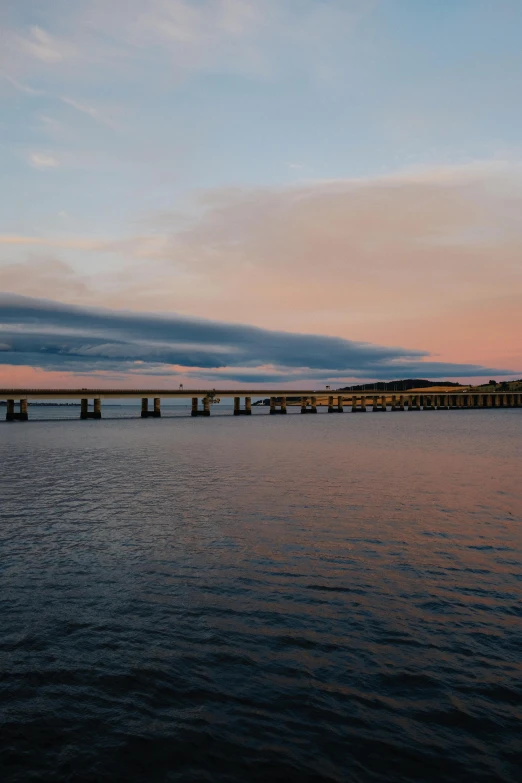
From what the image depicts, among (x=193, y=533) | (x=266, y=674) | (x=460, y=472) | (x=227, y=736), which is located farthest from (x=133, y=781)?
(x=460, y=472)

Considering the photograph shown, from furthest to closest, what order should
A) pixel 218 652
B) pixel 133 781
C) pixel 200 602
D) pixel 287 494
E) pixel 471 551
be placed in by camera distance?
1. pixel 287 494
2. pixel 471 551
3. pixel 200 602
4. pixel 218 652
5. pixel 133 781

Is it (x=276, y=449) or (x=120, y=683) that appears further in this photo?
(x=276, y=449)

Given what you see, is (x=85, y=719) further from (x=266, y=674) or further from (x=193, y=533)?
(x=193, y=533)

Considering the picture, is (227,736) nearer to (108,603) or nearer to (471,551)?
(108,603)

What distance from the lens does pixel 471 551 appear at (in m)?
19.3

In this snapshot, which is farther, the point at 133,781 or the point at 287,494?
the point at 287,494

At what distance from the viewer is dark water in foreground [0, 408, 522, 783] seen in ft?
27.3

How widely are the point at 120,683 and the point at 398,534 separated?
561 inches

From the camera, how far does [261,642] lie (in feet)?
39.7

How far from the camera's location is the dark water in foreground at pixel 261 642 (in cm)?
834

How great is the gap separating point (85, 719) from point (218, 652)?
3.17 meters

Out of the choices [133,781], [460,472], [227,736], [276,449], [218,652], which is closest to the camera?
[133,781]

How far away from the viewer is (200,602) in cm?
1454

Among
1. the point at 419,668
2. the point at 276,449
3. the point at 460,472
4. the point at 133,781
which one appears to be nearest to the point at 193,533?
the point at 419,668
